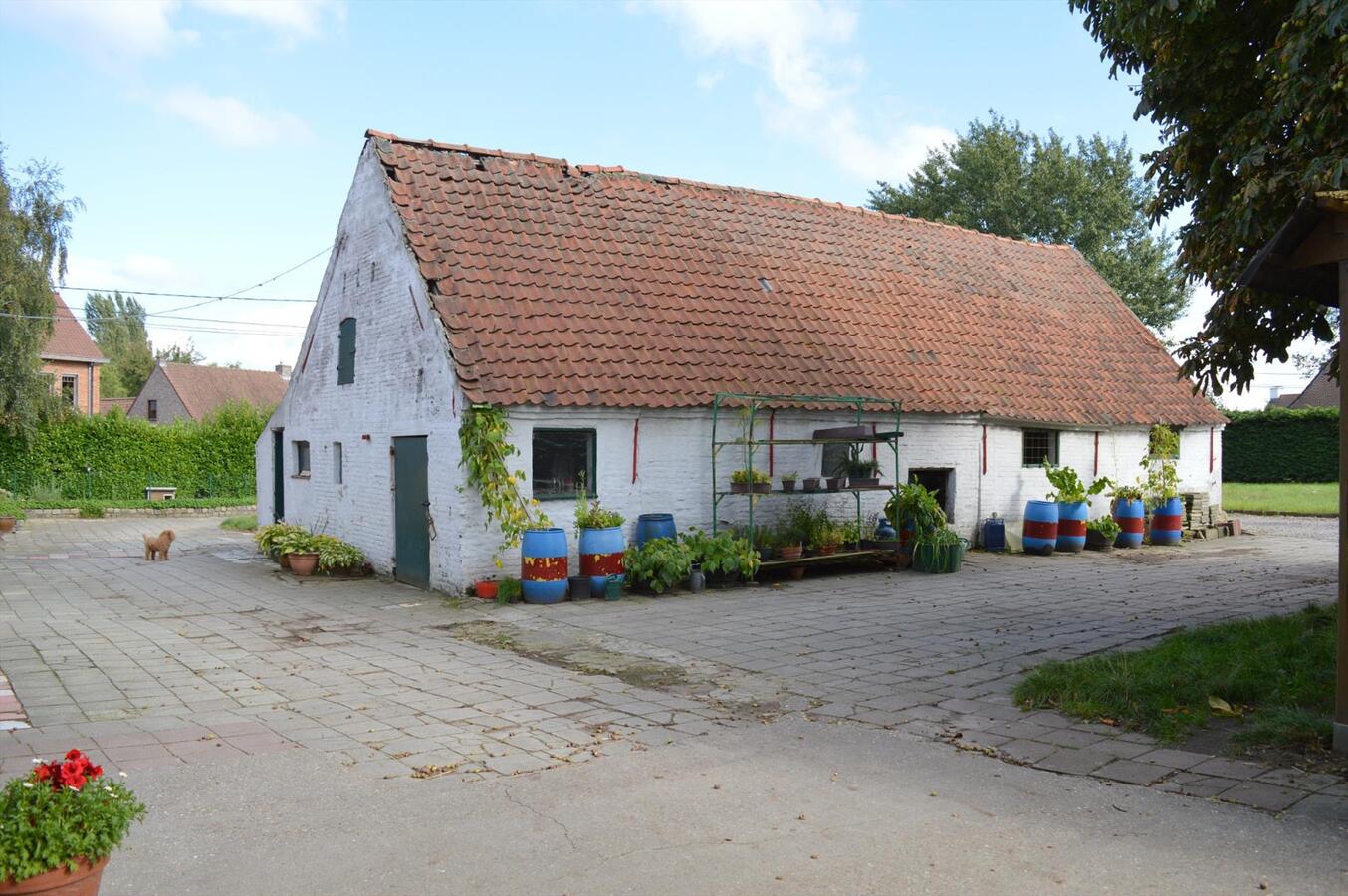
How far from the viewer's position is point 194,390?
61.1 metres

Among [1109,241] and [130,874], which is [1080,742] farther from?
[1109,241]

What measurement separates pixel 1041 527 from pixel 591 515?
9380 mm

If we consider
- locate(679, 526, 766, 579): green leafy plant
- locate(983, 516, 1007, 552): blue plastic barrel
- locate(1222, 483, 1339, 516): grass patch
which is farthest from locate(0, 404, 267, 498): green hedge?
locate(1222, 483, 1339, 516): grass patch

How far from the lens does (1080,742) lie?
6906 millimetres

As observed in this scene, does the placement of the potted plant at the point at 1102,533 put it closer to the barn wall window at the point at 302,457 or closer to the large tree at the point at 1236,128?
the large tree at the point at 1236,128

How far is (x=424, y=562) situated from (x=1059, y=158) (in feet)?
113

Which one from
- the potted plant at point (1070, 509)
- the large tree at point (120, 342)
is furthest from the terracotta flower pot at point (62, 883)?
the large tree at point (120, 342)

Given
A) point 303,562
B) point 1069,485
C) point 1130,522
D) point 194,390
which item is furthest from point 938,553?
→ point 194,390

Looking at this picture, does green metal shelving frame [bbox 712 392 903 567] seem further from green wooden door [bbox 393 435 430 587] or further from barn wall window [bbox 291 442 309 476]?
barn wall window [bbox 291 442 309 476]

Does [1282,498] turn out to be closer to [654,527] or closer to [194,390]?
[654,527]

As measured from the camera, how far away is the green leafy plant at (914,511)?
17.0 metres

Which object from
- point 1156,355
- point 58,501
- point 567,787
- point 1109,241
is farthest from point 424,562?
point 1109,241

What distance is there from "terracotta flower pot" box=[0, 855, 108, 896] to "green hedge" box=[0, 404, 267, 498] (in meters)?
30.8

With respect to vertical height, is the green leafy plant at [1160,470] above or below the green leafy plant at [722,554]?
above
